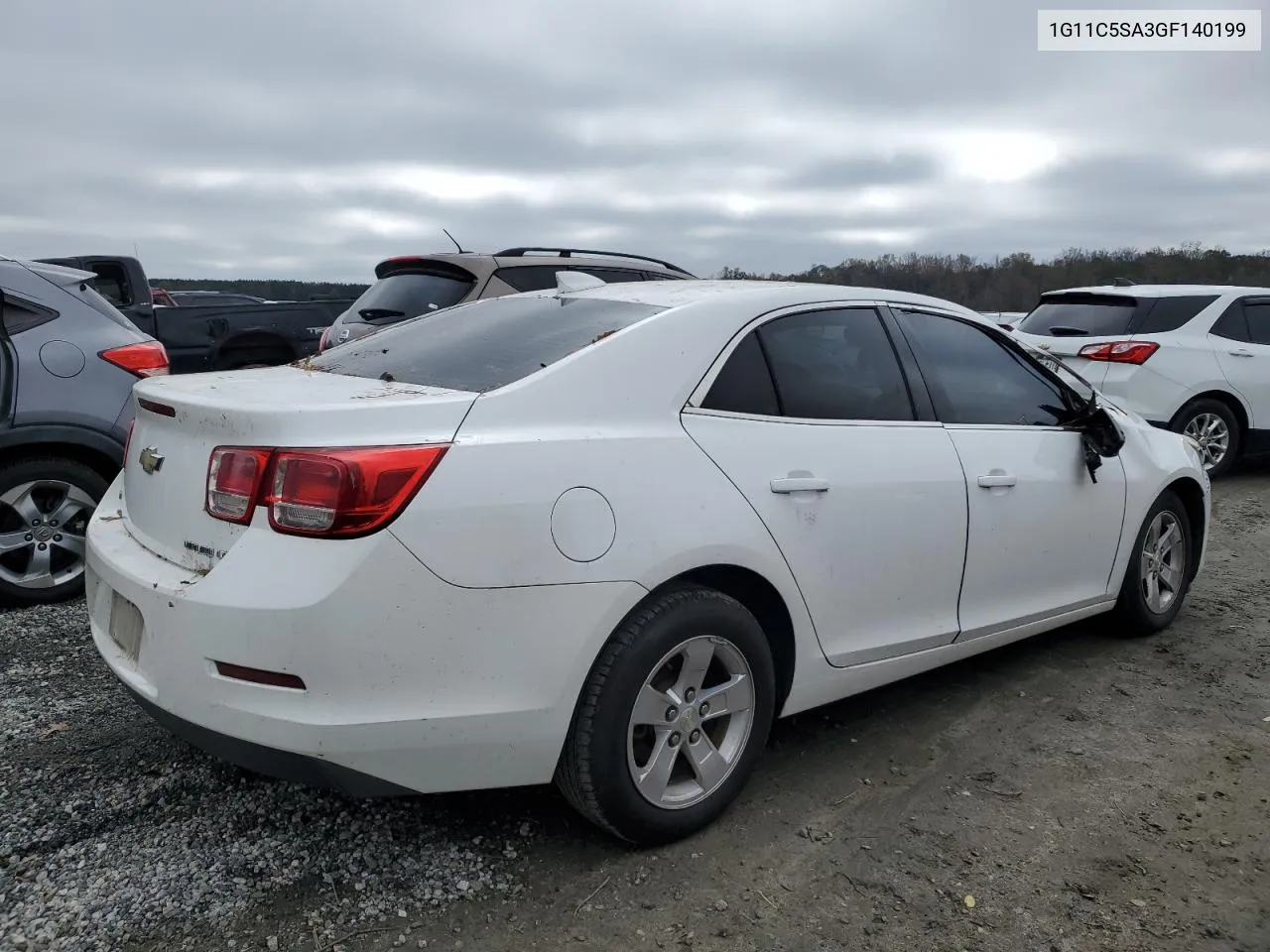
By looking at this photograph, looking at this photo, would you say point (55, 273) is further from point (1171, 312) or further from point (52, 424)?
point (1171, 312)

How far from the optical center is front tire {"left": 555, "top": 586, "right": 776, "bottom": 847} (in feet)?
8.20

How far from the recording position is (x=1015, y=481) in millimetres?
3602

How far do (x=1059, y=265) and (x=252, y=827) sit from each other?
54.5ft

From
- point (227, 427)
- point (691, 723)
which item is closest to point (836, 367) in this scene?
point (691, 723)

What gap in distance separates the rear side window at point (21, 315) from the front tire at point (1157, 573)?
5045 millimetres

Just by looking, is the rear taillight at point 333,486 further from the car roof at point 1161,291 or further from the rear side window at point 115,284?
the car roof at point 1161,291

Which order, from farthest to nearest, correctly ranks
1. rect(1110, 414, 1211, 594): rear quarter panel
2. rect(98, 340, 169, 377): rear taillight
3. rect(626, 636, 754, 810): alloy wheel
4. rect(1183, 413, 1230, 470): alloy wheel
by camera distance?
rect(1183, 413, 1230, 470): alloy wheel
rect(98, 340, 169, 377): rear taillight
rect(1110, 414, 1211, 594): rear quarter panel
rect(626, 636, 754, 810): alloy wheel

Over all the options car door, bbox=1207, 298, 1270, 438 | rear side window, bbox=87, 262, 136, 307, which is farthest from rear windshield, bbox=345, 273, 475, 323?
car door, bbox=1207, 298, 1270, 438

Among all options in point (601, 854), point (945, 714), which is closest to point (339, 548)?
point (601, 854)

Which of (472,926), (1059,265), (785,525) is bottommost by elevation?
(472,926)

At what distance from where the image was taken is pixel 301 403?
2.42 m

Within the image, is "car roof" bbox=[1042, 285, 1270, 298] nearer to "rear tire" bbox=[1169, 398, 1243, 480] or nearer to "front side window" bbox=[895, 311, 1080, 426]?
"rear tire" bbox=[1169, 398, 1243, 480]

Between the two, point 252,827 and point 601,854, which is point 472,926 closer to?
point 601,854

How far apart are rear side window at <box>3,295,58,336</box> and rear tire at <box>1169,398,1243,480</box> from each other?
27.1 ft
